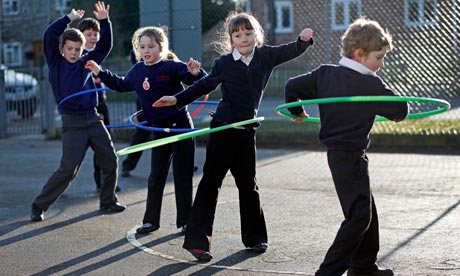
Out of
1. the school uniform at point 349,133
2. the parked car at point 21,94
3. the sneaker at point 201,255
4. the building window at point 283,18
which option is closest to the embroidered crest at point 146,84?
the sneaker at point 201,255

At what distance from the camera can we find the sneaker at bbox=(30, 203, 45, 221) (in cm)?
814

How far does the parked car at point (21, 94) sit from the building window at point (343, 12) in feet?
20.2

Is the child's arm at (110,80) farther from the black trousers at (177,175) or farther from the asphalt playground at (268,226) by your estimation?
the asphalt playground at (268,226)

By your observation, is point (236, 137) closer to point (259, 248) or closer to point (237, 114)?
point (237, 114)

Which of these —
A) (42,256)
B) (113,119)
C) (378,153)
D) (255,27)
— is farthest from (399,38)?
(42,256)

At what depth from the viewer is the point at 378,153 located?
12.4m

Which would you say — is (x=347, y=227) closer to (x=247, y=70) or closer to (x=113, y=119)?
(x=247, y=70)

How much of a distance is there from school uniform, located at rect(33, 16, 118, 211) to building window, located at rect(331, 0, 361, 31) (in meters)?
5.82

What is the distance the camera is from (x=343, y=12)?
44.7 feet

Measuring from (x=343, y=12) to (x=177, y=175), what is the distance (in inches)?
280

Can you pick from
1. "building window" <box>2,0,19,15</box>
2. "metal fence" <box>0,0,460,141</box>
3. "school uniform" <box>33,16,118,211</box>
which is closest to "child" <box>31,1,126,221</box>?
"school uniform" <box>33,16,118,211</box>

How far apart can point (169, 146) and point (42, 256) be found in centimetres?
151

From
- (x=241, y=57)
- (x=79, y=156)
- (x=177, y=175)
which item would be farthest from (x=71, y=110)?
(x=241, y=57)

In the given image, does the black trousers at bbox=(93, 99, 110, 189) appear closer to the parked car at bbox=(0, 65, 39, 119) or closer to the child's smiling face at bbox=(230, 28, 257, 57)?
the child's smiling face at bbox=(230, 28, 257, 57)
